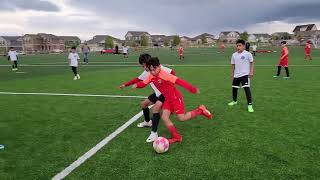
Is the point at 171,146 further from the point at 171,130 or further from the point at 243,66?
the point at 243,66

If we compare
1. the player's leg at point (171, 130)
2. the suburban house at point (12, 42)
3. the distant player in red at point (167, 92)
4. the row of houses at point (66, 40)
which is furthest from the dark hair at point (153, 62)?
the suburban house at point (12, 42)

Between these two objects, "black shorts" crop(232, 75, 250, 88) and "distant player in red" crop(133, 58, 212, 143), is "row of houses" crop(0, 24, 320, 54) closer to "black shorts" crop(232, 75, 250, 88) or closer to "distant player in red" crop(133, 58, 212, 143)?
"black shorts" crop(232, 75, 250, 88)

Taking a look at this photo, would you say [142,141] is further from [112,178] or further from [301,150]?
[301,150]

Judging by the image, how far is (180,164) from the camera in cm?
472

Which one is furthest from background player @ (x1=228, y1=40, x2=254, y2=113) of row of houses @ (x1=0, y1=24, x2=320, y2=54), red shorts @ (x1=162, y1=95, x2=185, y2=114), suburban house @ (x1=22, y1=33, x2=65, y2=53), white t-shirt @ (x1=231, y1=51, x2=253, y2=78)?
suburban house @ (x1=22, y1=33, x2=65, y2=53)

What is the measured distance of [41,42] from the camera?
143000 millimetres

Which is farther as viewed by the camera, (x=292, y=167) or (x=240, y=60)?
(x=240, y=60)

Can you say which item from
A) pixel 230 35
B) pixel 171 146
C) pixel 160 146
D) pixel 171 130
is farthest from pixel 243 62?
pixel 230 35

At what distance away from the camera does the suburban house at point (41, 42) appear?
139 metres

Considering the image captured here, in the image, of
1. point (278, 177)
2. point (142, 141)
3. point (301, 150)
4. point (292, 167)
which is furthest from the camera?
point (142, 141)

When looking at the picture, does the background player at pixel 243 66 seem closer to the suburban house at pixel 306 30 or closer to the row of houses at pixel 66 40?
the row of houses at pixel 66 40

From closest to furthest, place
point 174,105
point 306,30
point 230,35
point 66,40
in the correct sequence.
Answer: point 174,105
point 66,40
point 306,30
point 230,35

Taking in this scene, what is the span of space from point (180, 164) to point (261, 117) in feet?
11.4

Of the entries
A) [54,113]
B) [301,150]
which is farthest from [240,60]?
[54,113]
